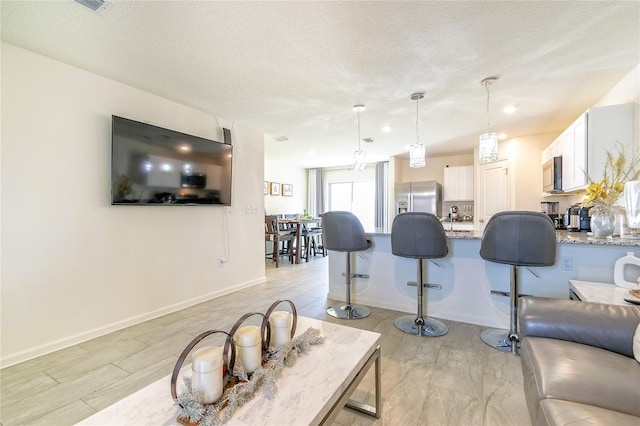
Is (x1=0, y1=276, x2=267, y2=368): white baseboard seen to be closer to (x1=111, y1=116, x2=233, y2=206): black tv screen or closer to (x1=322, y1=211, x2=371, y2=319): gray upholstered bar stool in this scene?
(x1=111, y1=116, x2=233, y2=206): black tv screen

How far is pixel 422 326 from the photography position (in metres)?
2.62

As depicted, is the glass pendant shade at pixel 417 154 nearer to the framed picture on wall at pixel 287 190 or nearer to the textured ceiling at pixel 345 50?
the textured ceiling at pixel 345 50

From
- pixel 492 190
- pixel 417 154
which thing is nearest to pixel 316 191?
pixel 492 190

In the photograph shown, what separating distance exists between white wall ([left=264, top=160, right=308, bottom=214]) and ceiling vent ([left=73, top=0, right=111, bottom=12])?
5.19m

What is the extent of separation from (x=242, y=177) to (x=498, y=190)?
4.49m

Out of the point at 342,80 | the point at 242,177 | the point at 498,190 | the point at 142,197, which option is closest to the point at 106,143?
the point at 142,197

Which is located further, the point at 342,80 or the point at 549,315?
the point at 342,80

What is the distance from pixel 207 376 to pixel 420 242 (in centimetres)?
203

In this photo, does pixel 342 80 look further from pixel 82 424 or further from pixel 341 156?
pixel 341 156

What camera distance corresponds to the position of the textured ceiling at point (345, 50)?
5.77ft

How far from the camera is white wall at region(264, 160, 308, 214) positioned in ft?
→ 23.1

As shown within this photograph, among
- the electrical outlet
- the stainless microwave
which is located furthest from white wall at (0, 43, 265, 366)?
the stainless microwave

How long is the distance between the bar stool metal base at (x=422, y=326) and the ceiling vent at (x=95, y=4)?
11.0ft

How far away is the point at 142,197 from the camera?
277 centimetres
